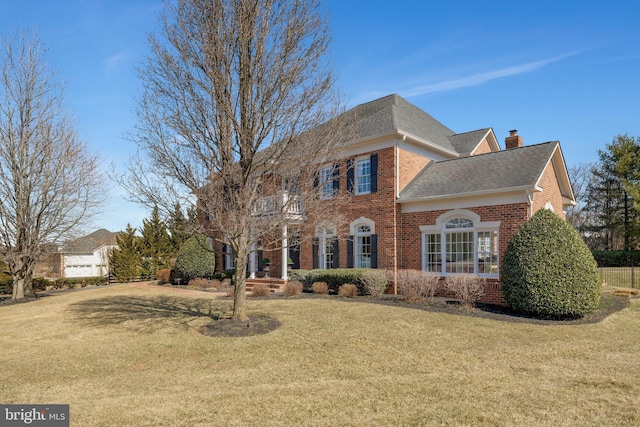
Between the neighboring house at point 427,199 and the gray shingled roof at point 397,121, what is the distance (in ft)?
0.25

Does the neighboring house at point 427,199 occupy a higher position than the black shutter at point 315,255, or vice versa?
the neighboring house at point 427,199

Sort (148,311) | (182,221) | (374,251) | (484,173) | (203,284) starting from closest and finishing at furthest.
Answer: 1. (182,221)
2. (148,311)
3. (484,173)
4. (374,251)
5. (203,284)

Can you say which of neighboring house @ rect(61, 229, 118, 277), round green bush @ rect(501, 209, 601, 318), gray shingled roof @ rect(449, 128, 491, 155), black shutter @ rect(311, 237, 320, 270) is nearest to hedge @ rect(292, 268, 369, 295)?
black shutter @ rect(311, 237, 320, 270)

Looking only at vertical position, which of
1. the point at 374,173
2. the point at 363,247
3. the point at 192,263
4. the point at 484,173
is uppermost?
the point at 374,173

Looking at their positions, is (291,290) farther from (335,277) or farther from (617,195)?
(617,195)

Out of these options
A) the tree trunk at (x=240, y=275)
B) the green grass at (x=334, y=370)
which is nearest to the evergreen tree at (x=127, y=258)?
the green grass at (x=334, y=370)

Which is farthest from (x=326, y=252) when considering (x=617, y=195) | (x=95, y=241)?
(x=95, y=241)

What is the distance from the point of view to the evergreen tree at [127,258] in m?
28.1

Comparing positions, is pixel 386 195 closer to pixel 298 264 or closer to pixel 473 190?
pixel 473 190

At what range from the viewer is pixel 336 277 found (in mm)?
15406

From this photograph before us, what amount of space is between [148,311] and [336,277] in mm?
6871

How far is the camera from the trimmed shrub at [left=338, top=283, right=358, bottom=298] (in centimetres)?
1429

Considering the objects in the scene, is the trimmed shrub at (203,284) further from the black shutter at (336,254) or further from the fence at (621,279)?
the fence at (621,279)

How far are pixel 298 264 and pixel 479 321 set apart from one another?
10.7 metres
